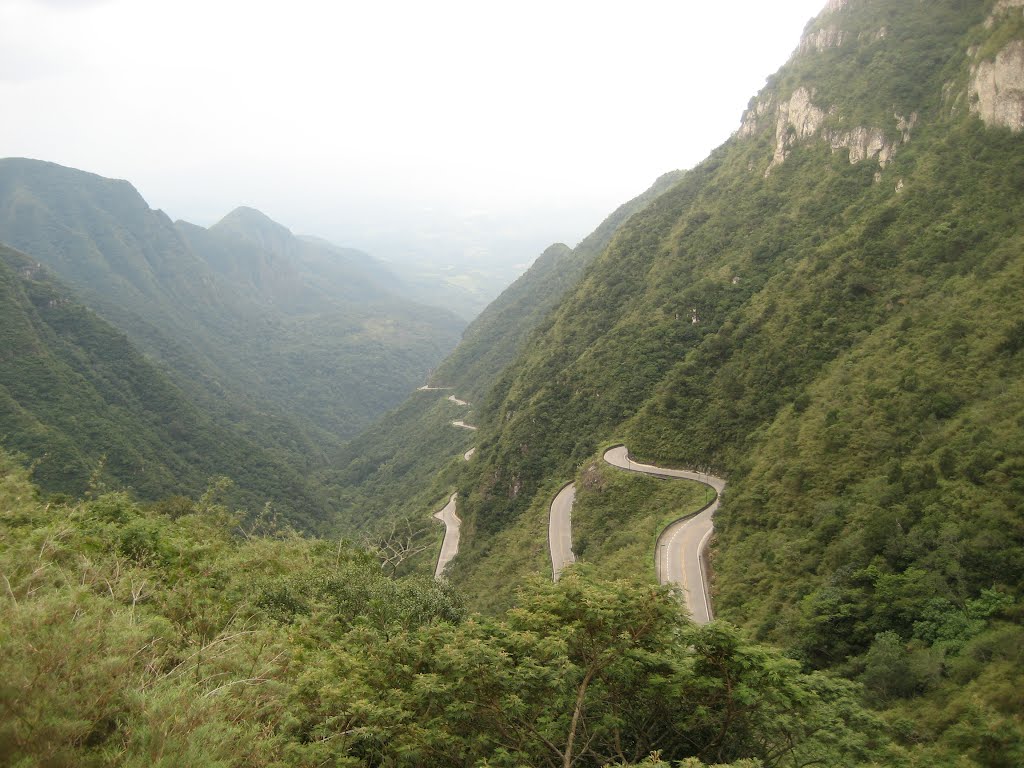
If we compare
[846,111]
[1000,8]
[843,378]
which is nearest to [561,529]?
[843,378]

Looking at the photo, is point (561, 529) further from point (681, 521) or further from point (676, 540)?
point (676, 540)

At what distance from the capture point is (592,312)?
65.8m

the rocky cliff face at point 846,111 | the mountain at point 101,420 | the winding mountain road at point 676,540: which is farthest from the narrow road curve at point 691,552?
the mountain at point 101,420

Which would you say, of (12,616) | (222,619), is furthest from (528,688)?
(222,619)

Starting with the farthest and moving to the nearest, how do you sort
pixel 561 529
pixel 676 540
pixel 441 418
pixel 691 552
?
pixel 441 418, pixel 561 529, pixel 676 540, pixel 691 552

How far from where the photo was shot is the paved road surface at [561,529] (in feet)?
123

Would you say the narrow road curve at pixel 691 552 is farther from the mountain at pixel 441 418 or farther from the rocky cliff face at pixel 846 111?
the mountain at pixel 441 418

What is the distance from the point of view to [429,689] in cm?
1030

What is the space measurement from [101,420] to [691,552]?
242ft

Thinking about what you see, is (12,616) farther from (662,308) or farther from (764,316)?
(662,308)

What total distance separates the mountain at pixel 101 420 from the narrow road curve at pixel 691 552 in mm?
52793

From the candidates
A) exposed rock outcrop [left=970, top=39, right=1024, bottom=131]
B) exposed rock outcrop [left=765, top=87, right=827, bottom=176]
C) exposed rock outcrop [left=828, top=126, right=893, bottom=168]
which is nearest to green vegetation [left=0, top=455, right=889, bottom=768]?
exposed rock outcrop [left=970, top=39, right=1024, bottom=131]

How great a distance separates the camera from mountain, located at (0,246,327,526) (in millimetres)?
59312

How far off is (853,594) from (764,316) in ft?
87.5
